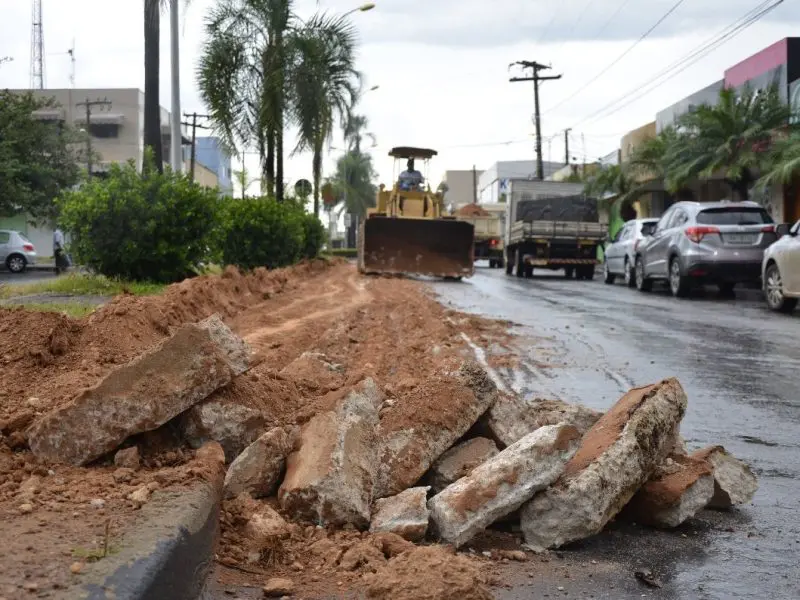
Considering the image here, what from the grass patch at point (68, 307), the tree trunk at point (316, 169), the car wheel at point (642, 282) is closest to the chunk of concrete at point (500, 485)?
the grass patch at point (68, 307)

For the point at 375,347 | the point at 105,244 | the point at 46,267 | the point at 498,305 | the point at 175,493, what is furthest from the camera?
the point at 46,267

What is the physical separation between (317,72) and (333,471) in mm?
25155

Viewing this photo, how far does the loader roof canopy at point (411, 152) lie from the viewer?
95.7 feet

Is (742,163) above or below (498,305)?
above

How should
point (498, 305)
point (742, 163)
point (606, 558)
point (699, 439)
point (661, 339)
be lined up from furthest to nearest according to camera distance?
point (742, 163) → point (498, 305) → point (661, 339) → point (699, 439) → point (606, 558)

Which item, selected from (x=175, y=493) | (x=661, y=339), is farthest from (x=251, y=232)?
(x=175, y=493)

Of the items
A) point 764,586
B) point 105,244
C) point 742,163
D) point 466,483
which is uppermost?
point 742,163

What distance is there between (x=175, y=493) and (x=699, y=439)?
3.91 m

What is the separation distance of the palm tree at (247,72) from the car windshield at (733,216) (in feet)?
41.6

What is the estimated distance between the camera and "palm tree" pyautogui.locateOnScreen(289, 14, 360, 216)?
2833 centimetres

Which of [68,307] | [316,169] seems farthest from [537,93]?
[68,307]

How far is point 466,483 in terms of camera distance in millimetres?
4402

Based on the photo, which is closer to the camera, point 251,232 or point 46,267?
point 251,232

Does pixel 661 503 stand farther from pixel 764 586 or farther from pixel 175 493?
pixel 175 493
